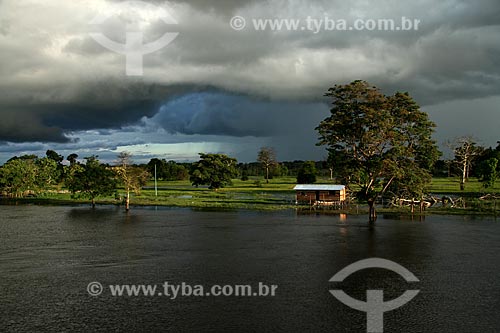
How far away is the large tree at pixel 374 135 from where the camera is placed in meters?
55.8

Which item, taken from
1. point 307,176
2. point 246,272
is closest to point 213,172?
point 307,176

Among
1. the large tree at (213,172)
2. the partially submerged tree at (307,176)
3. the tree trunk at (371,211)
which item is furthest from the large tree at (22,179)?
the tree trunk at (371,211)

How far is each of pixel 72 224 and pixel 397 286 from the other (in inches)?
1684

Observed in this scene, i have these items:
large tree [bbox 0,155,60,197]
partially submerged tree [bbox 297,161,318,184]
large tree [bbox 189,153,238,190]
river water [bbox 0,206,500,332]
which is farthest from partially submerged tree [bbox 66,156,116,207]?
partially submerged tree [bbox 297,161,318,184]

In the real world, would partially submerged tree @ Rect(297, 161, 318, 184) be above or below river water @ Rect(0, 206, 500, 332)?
above

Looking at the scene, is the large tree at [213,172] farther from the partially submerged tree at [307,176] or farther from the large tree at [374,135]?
the large tree at [374,135]

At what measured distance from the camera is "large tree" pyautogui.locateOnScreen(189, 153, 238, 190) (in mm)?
112125

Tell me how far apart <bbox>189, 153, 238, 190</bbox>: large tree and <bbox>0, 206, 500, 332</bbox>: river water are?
54766mm

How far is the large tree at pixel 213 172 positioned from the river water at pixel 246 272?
54766 millimetres

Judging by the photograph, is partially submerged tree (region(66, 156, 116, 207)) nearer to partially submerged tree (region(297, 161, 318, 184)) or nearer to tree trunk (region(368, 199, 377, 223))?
tree trunk (region(368, 199, 377, 223))

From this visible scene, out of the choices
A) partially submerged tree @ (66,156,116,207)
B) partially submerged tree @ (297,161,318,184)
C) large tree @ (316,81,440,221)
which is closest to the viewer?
large tree @ (316,81,440,221)

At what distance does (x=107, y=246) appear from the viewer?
4006cm

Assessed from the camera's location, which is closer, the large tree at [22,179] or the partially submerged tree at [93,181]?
the partially submerged tree at [93,181]

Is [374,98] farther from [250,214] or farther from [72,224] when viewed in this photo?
[72,224]
